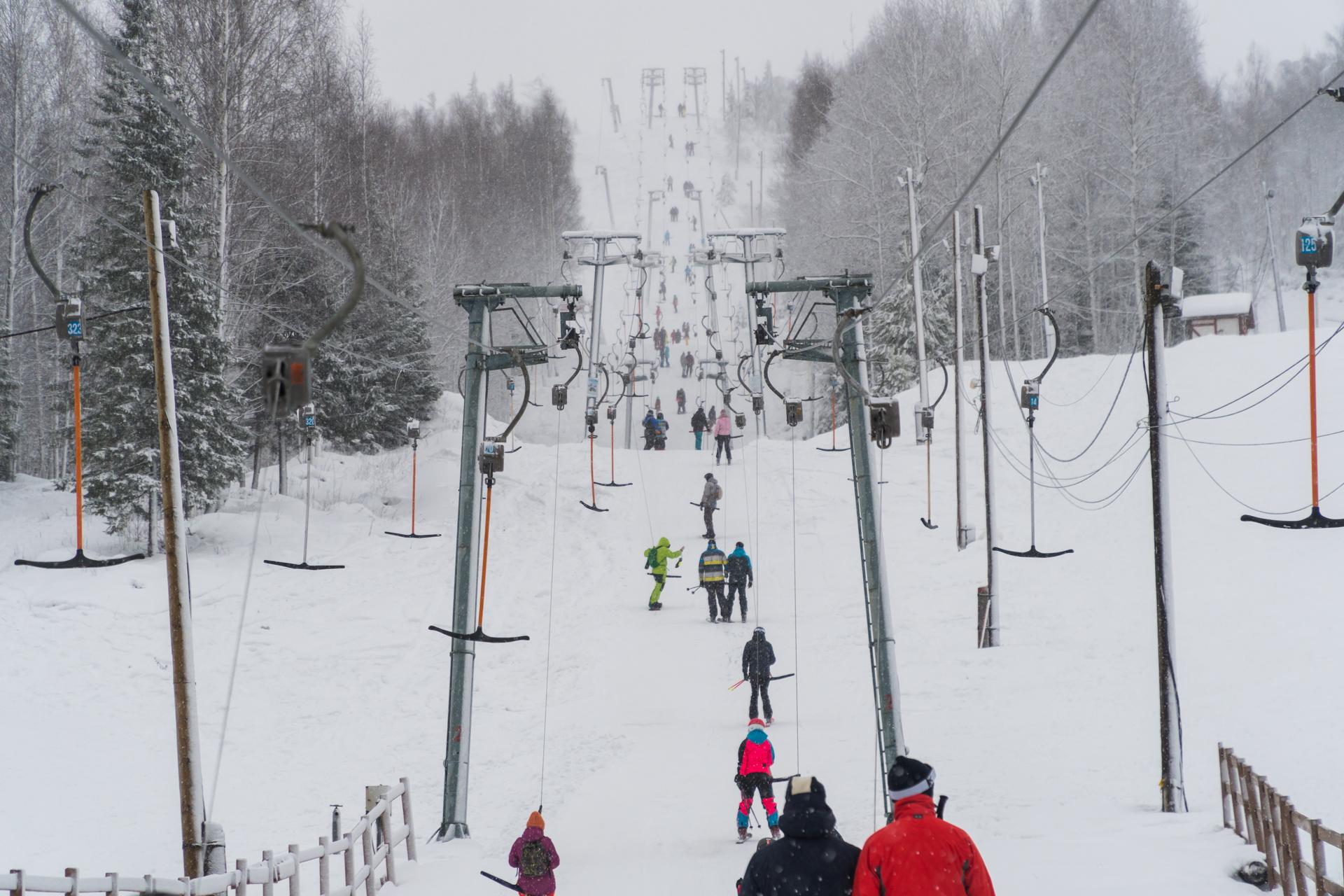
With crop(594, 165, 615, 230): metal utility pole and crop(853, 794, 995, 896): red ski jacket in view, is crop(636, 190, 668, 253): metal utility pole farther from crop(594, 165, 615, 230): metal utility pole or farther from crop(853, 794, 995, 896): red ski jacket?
crop(853, 794, 995, 896): red ski jacket

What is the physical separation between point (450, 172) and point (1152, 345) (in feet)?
164

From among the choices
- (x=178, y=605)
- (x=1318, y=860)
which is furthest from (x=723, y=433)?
(x=1318, y=860)

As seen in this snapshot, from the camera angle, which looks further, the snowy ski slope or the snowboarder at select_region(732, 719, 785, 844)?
the snowy ski slope

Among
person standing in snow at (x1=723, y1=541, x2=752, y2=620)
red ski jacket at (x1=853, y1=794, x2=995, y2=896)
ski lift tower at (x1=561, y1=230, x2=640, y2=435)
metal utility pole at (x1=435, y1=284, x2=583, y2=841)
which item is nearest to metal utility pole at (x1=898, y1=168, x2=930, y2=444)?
ski lift tower at (x1=561, y1=230, x2=640, y2=435)

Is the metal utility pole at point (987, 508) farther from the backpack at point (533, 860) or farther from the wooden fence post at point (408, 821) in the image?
the backpack at point (533, 860)

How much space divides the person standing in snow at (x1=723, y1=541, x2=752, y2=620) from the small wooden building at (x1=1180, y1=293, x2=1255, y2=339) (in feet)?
79.4

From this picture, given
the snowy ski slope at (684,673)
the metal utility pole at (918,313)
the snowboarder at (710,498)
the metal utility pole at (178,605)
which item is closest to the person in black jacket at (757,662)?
the snowy ski slope at (684,673)

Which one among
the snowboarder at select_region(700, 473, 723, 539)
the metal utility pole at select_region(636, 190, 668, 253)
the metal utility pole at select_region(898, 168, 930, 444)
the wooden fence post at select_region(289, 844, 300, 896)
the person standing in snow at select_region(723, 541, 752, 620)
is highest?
the metal utility pole at select_region(636, 190, 668, 253)

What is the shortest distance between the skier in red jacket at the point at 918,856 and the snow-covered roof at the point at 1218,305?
36.4 m

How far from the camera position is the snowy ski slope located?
11.6 meters

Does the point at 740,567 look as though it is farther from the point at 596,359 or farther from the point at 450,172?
the point at 450,172

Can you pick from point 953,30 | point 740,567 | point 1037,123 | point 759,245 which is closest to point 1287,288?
point 1037,123

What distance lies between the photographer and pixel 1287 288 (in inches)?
2221

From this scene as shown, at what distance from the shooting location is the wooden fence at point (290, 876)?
21.6 feet
